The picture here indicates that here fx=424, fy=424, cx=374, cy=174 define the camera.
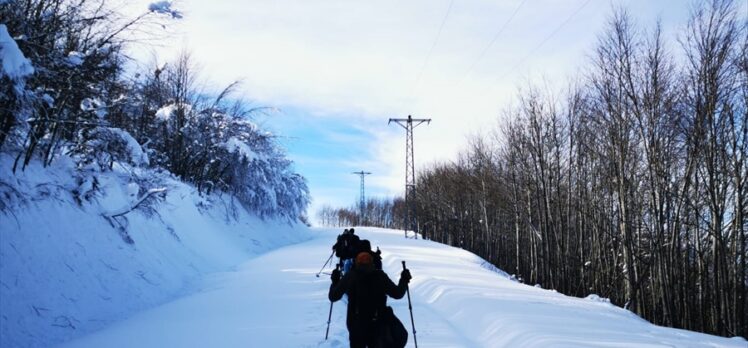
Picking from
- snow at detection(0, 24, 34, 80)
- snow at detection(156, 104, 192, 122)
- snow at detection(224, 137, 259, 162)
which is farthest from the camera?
snow at detection(224, 137, 259, 162)

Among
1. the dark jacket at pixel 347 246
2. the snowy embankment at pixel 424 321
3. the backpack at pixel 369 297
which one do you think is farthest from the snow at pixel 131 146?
the backpack at pixel 369 297

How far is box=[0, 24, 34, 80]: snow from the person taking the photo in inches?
171

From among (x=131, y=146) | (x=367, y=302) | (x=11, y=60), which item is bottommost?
(x=367, y=302)

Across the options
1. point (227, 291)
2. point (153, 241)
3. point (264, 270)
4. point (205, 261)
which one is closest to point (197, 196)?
point (205, 261)

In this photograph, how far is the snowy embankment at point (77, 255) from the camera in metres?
5.94

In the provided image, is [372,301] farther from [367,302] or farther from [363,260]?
[363,260]

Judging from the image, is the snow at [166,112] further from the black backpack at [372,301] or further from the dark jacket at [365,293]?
the black backpack at [372,301]

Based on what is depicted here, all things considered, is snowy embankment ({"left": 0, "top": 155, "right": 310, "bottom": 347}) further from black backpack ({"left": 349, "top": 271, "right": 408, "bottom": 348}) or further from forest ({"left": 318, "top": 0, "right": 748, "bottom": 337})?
forest ({"left": 318, "top": 0, "right": 748, "bottom": 337})

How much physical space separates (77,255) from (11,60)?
13.9 ft

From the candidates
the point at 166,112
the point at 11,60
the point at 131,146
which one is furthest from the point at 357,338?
the point at 166,112

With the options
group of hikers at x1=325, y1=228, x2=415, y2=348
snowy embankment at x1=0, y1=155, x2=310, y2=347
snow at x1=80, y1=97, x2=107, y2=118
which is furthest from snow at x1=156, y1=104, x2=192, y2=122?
group of hikers at x1=325, y1=228, x2=415, y2=348

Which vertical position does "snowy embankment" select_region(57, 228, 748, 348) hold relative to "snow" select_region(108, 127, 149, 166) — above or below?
below

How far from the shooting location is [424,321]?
7777mm

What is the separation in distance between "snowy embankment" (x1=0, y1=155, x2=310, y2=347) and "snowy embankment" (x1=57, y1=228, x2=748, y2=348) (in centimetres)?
52
